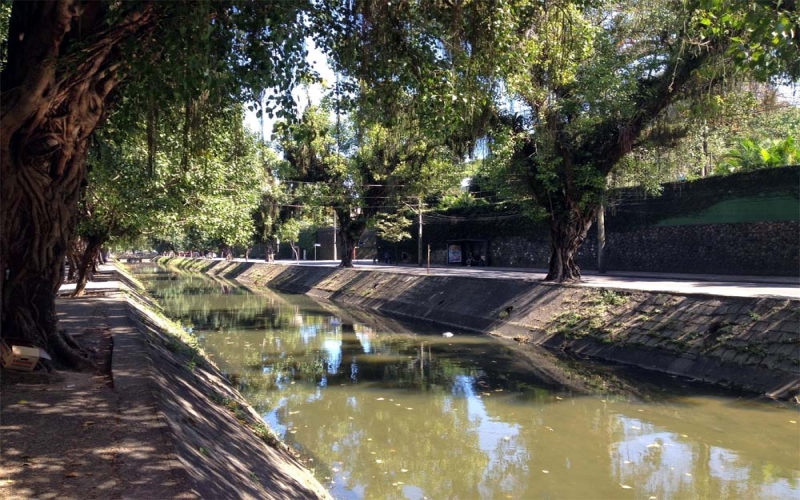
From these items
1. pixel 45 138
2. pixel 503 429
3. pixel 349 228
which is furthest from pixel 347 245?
pixel 45 138

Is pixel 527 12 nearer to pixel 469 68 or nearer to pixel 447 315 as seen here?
pixel 469 68

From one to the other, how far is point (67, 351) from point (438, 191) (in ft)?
105

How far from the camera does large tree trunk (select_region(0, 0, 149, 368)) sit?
22.1 ft

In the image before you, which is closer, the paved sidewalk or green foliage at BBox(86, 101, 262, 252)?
the paved sidewalk

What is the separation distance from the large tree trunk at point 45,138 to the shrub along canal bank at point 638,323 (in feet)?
40.2

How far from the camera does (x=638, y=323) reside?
16.8 m

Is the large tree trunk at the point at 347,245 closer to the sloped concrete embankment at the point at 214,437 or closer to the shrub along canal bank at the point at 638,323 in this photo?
the shrub along canal bank at the point at 638,323

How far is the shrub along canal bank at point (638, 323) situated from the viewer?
12.8 meters

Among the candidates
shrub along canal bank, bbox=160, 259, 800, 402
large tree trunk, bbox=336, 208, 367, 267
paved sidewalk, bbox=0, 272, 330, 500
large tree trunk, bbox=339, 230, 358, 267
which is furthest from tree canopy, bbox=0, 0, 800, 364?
large tree trunk, bbox=339, 230, 358, 267

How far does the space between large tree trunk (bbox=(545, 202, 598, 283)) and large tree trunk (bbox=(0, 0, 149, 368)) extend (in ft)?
57.9

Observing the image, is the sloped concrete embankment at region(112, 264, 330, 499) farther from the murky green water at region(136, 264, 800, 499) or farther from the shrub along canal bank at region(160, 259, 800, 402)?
the shrub along canal bank at region(160, 259, 800, 402)

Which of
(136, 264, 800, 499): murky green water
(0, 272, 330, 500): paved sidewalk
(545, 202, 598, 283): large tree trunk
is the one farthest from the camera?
(545, 202, 598, 283): large tree trunk

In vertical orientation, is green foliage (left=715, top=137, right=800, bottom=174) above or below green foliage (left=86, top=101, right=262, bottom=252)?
above

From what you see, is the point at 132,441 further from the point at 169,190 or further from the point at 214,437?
the point at 169,190
